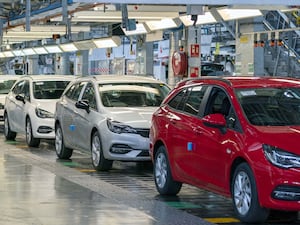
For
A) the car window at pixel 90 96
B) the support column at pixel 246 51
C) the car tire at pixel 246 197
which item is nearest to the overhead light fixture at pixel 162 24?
the support column at pixel 246 51

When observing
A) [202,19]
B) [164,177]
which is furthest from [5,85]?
[164,177]

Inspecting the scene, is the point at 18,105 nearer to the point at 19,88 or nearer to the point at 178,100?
the point at 19,88

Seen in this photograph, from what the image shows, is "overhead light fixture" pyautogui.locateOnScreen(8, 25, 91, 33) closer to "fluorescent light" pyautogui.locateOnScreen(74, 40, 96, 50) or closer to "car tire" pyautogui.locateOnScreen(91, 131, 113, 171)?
"fluorescent light" pyautogui.locateOnScreen(74, 40, 96, 50)

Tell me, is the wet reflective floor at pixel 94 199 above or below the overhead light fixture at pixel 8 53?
below

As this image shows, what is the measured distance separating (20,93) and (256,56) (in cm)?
586

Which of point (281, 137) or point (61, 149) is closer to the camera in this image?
point (281, 137)

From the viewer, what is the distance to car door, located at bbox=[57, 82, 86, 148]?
15.6 metres

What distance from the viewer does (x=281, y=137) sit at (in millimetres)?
9086

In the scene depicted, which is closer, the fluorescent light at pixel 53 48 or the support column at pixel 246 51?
the support column at pixel 246 51

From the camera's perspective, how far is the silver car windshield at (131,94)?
48.9 ft

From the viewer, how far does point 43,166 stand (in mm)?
14875

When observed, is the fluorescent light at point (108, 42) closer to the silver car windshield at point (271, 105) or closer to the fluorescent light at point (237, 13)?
the fluorescent light at point (237, 13)

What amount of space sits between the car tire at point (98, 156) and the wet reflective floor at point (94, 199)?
6.2 inches

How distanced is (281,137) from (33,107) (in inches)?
415
